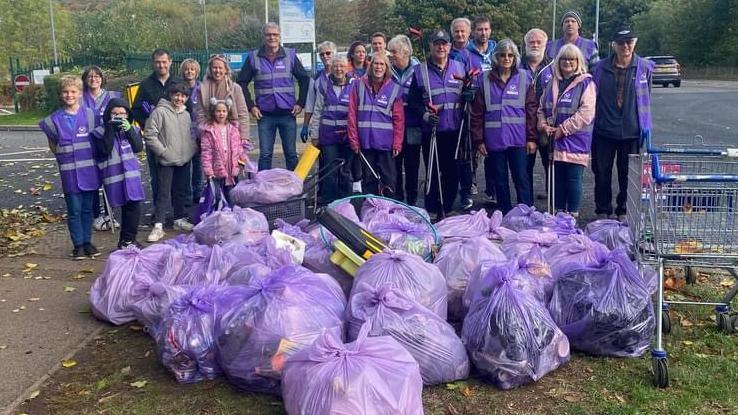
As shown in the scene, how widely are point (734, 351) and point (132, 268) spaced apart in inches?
145

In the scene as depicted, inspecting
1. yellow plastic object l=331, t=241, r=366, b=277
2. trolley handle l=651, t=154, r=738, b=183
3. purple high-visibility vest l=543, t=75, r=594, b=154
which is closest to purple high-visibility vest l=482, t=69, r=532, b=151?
purple high-visibility vest l=543, t=75, r=594, b=154

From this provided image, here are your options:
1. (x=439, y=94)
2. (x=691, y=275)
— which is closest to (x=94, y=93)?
(x=439, y=94)

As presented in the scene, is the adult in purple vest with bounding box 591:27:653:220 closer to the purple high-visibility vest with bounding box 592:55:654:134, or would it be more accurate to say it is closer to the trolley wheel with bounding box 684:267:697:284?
the purple high-visibility vest with bounding box 592:55:654:134

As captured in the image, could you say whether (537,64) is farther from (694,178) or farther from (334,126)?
(694,178)

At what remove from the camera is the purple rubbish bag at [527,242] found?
4793mm

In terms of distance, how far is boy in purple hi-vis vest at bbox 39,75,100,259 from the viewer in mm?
6020

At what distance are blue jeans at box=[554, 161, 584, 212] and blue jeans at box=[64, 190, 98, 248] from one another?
4.07 metres

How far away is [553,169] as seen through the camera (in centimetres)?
643

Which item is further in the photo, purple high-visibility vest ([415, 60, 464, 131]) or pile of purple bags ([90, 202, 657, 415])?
purple high-visibility vest ([415, 60, 464, 131])

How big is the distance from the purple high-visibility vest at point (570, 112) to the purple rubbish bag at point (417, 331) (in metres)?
3.05

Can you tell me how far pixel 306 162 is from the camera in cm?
663

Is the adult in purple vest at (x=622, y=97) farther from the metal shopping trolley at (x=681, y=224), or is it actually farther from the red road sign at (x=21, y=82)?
the red road sign at (x=21, y=82)

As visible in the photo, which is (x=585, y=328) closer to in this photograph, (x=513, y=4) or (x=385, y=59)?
(x=385, y=59)

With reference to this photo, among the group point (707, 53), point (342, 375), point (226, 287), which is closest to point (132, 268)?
point (226, 287)
